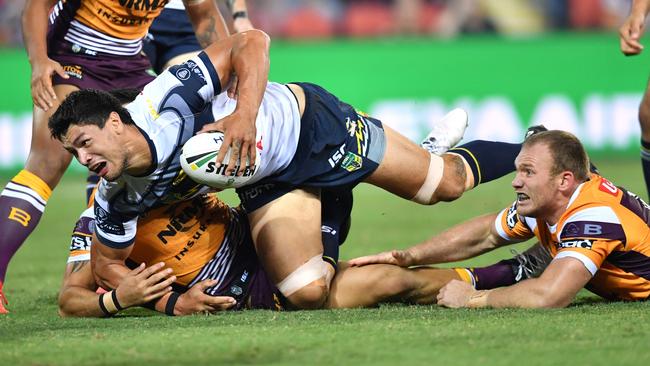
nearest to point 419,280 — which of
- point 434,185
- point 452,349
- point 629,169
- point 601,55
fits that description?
point 434,185

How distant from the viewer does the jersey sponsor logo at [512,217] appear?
5.59 meters

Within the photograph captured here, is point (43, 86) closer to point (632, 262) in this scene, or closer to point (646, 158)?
point (632, 262)

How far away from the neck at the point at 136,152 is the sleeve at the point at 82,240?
80 centimetres

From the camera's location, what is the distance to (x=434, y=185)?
5914 mm

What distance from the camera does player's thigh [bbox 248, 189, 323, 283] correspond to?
5.45m

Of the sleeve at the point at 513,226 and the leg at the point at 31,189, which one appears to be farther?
the leg at the point at 31,189

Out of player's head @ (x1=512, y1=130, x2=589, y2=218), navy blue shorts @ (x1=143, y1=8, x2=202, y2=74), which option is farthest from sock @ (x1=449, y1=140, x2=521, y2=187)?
navy blue shorts @ (x1=143, y1=8, x2=202, y2=74)

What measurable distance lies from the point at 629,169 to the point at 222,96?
8.10 meters

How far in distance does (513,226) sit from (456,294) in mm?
555

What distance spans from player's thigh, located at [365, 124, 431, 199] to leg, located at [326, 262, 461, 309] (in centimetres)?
47

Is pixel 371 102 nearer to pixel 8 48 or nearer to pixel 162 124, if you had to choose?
pixel 8 48

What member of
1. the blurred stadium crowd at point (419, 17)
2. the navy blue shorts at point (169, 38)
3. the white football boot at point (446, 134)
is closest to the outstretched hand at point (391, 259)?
the white football boot at point (446, 134)

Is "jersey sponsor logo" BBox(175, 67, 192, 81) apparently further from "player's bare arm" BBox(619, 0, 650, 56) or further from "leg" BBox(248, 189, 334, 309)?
"player's bare arm" BBox(619, 0, 650, 56)

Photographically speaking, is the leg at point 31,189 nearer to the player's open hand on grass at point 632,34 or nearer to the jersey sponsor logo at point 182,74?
the jersey sponsor logo at point 182,74
